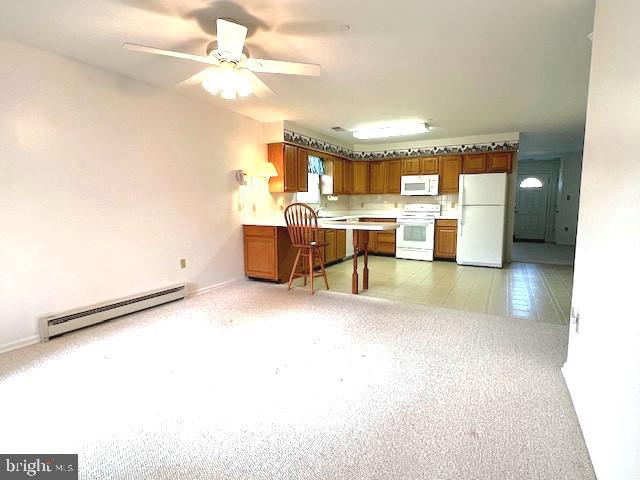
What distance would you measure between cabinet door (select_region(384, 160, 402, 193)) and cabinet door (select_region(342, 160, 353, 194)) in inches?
28.8

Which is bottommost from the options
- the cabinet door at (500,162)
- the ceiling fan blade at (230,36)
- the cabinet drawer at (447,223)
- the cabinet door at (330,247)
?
the cabinet door at (330,247)

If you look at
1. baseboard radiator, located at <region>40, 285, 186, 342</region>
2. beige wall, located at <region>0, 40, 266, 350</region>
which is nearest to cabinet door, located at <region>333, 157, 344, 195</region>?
beige wall, located at <region>0, 40, 266, 350</region>

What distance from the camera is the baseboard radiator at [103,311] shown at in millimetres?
2570

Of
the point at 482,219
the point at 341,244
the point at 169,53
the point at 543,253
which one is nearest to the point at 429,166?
the point at 482,219

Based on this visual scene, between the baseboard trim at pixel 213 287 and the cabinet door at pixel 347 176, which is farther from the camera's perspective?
the cabinet door at pixel 347 176

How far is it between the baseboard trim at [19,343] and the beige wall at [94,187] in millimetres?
14

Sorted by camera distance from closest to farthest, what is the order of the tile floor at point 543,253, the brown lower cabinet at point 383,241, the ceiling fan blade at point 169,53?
the ceiling fan blade at point 169,53 → the tile floor at point 543,253 → the brown lower cabinet at point 383,241

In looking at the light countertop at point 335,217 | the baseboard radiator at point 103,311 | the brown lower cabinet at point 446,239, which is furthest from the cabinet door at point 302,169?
the brown lower cabinet at point 446,239

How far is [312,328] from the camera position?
9.17ft

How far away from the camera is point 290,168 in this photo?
484 centimetres

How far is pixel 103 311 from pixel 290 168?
2.97m

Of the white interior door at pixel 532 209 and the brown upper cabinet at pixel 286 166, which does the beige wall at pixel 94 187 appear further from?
the white interior door at pixel 532 209

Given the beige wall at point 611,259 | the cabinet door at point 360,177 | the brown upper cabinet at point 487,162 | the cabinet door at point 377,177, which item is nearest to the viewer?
the beige wall at point 611,259

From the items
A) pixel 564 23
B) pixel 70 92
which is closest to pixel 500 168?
pixel 564 23
